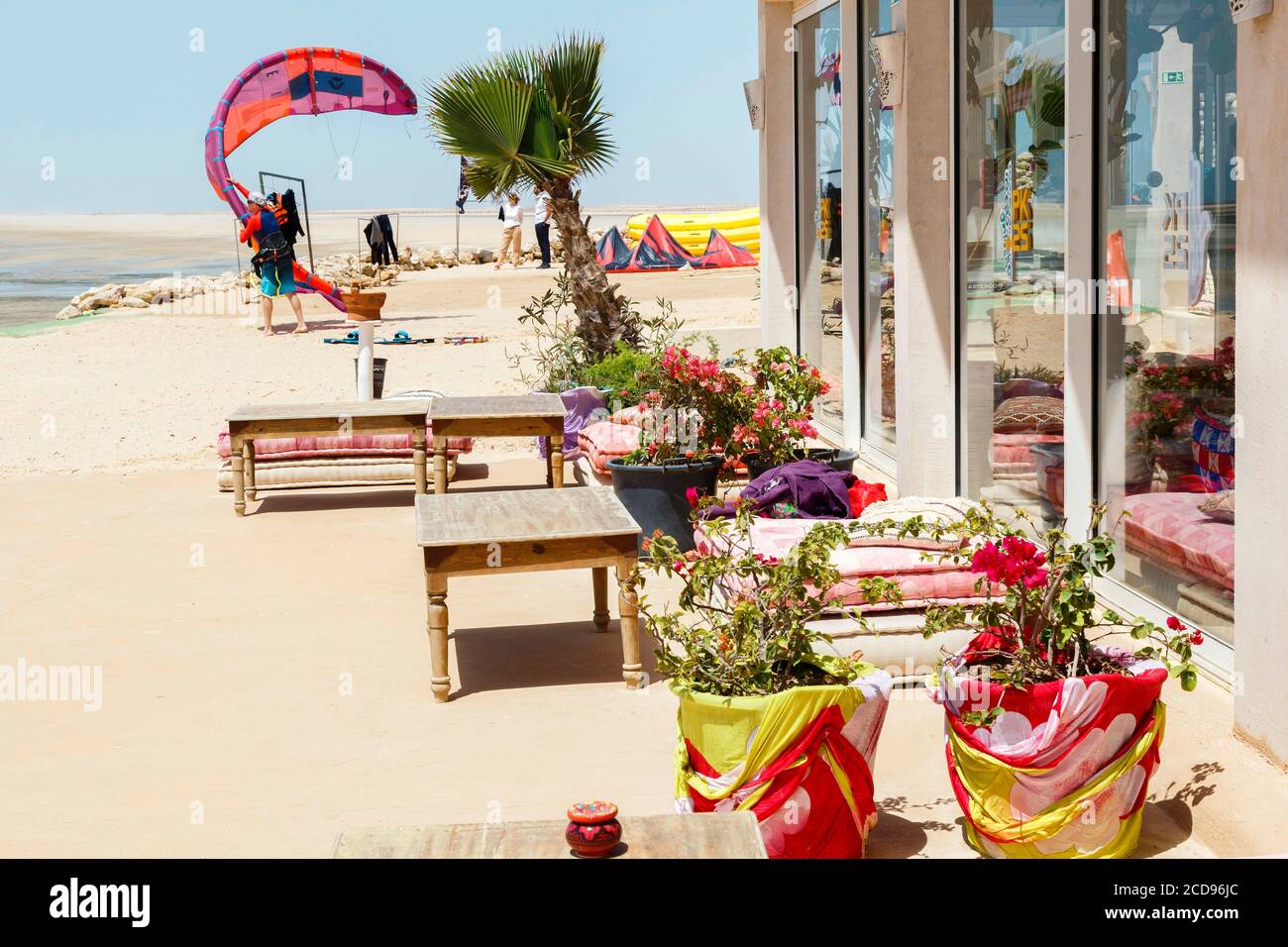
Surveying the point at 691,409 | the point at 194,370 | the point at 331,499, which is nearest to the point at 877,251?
the point at 691,409

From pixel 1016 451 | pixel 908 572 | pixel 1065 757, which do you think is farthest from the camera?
pixel 1016 451

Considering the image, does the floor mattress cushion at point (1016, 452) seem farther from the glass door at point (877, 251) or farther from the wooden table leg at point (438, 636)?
the wooden table leg at point (438, 636)

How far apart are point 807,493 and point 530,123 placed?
572cm

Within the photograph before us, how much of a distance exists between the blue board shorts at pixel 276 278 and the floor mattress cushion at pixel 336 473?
985 cm

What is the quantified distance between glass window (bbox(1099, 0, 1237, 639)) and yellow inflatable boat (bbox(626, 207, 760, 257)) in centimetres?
2615

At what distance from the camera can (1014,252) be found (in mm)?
6520

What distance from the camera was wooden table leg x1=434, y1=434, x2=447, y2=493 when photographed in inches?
364

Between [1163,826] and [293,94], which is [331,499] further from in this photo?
[293,94]

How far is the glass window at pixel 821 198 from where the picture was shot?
10.0m

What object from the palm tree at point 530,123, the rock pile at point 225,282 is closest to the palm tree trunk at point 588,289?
the palm tree at point 530,123

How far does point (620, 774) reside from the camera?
449cm

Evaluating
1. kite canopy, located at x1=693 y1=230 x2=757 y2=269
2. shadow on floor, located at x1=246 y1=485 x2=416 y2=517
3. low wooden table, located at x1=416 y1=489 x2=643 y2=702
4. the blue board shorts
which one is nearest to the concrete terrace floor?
low wooden table, located at x1=416 y1=489 x2=643 y2=702
